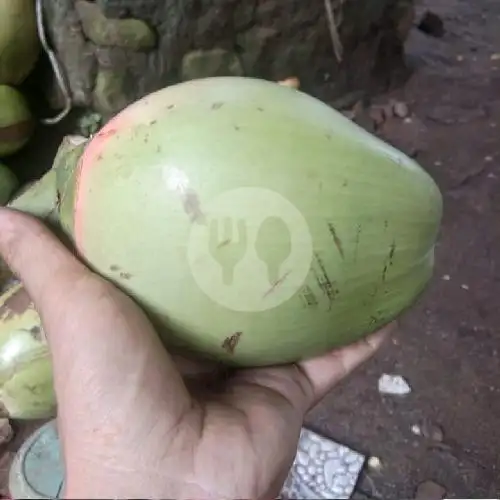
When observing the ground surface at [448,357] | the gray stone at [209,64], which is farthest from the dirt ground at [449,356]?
the gray stone at [209,64]

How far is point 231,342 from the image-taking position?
73cm

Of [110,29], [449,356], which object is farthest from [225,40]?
[449,356]

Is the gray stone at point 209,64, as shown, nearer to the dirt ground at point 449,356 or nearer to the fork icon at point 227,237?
the dirt ground at point 449,356

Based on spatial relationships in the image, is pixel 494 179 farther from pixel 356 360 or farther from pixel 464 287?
pixel 356 360

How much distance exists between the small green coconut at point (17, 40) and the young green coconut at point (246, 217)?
1.23m

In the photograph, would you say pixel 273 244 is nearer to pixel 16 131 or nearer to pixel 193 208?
pixel 193 208

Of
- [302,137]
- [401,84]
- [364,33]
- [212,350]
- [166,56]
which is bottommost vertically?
[401,84]

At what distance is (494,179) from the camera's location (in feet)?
8.44

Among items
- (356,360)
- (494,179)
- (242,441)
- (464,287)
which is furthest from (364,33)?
(242,441)

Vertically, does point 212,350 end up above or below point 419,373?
above

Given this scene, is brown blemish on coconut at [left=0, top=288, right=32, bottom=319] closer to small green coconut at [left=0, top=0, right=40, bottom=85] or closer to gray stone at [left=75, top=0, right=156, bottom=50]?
small green coconut at [left=0, top=0, right=40, bottom=85]

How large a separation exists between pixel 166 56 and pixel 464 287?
1.04m

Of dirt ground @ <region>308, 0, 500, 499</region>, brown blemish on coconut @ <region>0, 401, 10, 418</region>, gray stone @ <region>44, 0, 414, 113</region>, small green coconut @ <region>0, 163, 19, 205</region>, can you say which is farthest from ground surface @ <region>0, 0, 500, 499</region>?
brown blemish on coconut @ <region>0, 401, 10, 418</region>

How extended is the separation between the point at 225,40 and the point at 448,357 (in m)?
1.15
